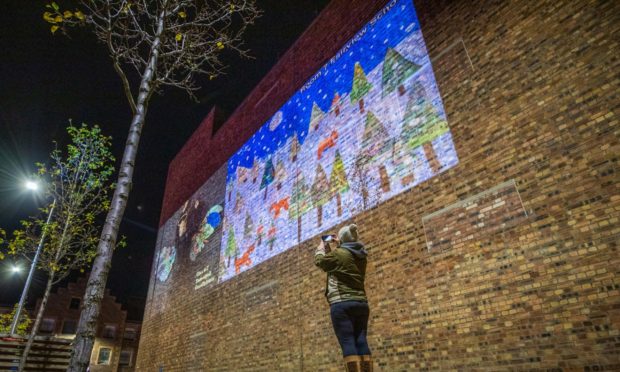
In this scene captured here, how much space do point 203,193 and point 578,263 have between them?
12.1m

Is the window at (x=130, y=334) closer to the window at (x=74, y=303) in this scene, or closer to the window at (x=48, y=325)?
the window at (x=74, y=303)

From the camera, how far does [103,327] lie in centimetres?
3041

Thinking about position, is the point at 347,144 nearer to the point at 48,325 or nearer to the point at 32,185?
the point at 32,185

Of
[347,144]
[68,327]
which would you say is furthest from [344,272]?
A: [68,327]

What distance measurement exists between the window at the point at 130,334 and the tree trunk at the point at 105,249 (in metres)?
34.2

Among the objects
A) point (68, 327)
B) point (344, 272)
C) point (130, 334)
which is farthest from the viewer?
point (130, 334)

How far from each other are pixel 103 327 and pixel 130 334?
2716 mm

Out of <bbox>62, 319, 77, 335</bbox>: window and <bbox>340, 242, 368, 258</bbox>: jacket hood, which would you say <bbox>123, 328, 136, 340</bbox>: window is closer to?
<bbox>62, 319, 77, 335</bbox>: window

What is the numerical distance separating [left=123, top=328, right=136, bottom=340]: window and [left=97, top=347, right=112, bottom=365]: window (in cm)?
224

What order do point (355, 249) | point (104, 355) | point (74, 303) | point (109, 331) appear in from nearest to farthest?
1. point (355, 249)
2. point (104, 355)
3. point (74, 303)
4. point (109, 331)

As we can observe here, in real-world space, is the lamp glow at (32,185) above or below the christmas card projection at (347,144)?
above

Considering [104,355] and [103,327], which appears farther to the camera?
[103,327]

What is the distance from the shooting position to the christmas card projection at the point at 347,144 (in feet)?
19.2

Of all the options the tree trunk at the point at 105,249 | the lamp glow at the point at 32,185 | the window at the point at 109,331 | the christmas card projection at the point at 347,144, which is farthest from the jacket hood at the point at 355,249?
the window at the point at 109,331
